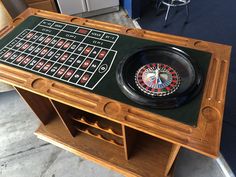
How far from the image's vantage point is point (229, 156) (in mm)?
1171

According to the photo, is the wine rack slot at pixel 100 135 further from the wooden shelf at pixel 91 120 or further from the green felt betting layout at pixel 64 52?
the green felt betting layout at pixel 64 52

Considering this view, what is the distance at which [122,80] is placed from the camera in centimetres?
75

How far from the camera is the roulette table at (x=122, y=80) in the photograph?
2.13ft

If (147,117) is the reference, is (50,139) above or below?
below

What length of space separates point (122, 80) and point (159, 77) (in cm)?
15

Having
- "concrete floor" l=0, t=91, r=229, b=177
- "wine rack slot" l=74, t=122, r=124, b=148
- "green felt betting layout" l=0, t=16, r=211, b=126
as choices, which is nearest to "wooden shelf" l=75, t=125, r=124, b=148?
"wine rack slot" l=74, t=122, r=124, b=148

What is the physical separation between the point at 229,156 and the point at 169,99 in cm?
80

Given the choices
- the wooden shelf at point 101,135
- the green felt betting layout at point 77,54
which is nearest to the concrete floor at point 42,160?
the wooden shelf at point 101,135

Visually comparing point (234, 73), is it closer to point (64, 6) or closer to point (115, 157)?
point (115, 157)

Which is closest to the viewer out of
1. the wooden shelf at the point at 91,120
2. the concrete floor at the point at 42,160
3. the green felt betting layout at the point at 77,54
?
the green felt betting layout at the point at 77,54

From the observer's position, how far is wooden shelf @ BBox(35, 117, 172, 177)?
1.06m

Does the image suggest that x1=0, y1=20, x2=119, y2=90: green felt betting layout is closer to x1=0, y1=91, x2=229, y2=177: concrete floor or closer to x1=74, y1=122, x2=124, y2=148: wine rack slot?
x1=74, y1=122, x2=124, y2=148: wine rack slot

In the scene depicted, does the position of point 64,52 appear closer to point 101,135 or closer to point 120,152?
point 101,135

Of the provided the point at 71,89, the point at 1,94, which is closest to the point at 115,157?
the point at 71,89
